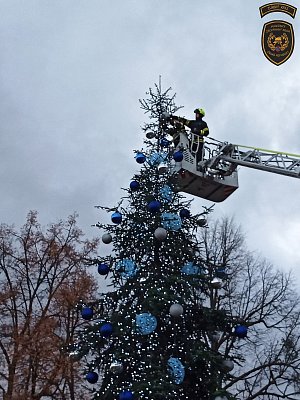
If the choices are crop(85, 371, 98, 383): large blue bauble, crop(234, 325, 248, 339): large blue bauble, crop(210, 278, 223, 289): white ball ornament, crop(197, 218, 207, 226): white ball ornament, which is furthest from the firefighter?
crop(85, 371, 98, 383): large blue bauble

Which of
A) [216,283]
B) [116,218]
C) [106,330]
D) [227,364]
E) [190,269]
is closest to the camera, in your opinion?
[106,330]

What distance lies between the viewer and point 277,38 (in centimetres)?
1201

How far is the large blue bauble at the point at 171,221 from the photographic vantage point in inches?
356

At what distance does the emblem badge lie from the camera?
466 inches

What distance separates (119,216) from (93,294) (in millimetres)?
8647

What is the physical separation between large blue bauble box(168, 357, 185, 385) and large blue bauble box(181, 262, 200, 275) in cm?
161

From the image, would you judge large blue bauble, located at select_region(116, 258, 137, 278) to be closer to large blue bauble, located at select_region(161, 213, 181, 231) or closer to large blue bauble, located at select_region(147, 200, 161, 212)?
large blue bauble, located at select_region(161, 213, 181, 231)

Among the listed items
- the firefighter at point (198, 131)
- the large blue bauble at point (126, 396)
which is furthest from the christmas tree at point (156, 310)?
the firefighter at point (198, 131)

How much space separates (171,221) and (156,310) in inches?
64.1

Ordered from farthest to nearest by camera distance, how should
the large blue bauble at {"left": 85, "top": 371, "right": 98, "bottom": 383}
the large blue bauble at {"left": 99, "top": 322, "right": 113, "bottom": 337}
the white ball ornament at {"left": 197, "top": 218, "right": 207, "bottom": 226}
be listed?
the white ball ornament at {"left": 197, "top": 218, "right": 207, "bottom": 226} → the large blue bauble at {"left": 85, "top": 371, "right": 98, "bottom": 383} → the large blue bauble at {"left": 99, "top": 322, "right": 113, "bottom": 337}

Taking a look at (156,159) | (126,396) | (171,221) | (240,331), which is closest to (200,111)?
(156,159)

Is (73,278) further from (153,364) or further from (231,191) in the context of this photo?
(153,364)

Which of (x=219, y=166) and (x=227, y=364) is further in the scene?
(x=219, y=166)

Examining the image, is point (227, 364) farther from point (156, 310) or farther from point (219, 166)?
point (219, 166)
